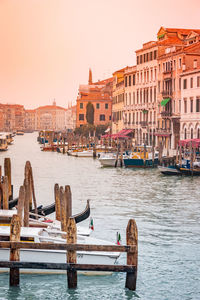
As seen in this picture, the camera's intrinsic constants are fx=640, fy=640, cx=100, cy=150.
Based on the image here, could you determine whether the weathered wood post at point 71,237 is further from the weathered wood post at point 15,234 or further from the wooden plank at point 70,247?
the weathered wood post at point 15,234

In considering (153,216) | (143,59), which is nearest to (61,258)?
(153,216)

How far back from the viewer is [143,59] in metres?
59.4

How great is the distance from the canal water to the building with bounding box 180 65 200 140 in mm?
11794

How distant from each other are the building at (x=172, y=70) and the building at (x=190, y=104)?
60cm

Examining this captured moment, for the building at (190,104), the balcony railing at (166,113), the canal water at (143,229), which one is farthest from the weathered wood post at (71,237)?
the balcony railing at (166,113)

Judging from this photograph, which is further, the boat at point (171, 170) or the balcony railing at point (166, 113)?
the balcony railing at point (166, 113)

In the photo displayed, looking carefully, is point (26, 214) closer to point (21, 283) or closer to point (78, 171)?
point (21, 283)

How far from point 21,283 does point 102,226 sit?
5696 millimetres

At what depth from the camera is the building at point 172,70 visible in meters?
48.8

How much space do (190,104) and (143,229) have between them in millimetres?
30325

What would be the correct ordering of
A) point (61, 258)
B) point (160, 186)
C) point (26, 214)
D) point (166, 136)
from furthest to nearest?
point (166, 136)
point (160, 186)
point (26, 214)
point (61, 258)

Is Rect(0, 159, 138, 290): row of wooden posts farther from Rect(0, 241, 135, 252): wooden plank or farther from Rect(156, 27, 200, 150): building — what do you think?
Rect(156, 27, 200, 150): building

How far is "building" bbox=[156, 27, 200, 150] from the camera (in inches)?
1923

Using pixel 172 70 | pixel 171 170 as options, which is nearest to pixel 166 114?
pixel 172 70
